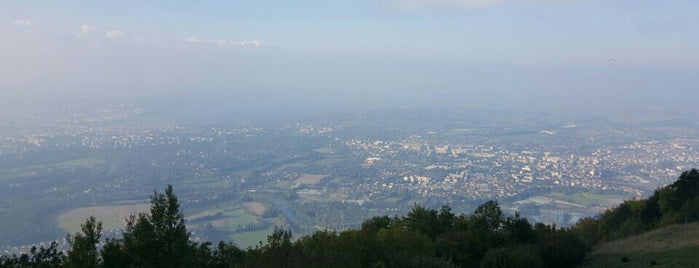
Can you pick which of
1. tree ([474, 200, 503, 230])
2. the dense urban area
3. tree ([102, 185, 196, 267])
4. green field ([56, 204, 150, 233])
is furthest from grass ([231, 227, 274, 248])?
tree ([102, 185, 196, 267])

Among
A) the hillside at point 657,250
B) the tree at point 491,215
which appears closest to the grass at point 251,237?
the tree at point 491,215

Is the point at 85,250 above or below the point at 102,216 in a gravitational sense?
above

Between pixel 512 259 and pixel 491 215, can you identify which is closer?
pixel 512 259

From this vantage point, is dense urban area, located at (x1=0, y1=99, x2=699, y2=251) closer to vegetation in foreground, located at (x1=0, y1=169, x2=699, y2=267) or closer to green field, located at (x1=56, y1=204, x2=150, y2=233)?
green field, located at (x1=56, y1=204, x2=150, y2=233)

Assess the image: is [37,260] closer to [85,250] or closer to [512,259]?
[85,250]

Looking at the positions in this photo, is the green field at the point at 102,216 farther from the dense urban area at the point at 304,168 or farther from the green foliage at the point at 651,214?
the green foliage at the point at 651,214

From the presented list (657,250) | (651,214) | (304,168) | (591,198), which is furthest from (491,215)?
(304,168)

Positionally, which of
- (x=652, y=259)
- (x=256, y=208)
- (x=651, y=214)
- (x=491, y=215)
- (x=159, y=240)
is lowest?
(x=256, y=208)
